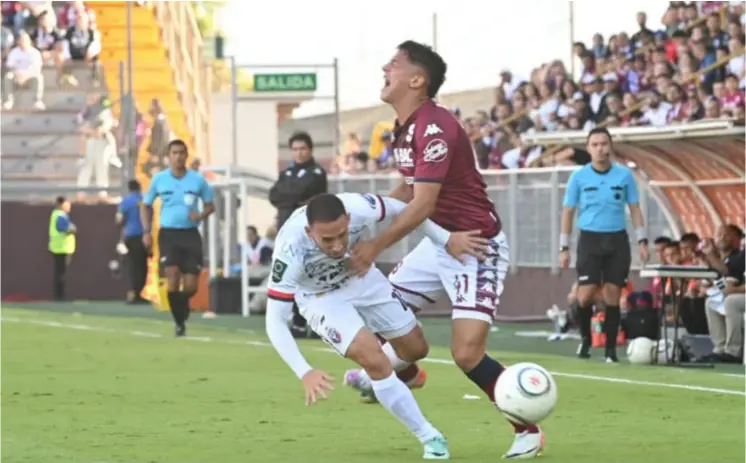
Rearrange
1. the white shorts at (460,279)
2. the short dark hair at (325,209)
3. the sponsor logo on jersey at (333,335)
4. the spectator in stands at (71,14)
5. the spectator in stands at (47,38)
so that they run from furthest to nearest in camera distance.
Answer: the spectator in stands at (71,14) → the spectator in stands at (47,38) → the white shorts at (460,279) → the sponsor logo on jersey at (333,335) → the short dark hair at (325,209)

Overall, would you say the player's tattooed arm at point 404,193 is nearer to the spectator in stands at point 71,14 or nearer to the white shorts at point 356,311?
the white shorts at point 356,311

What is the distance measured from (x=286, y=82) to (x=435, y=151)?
2379 cm

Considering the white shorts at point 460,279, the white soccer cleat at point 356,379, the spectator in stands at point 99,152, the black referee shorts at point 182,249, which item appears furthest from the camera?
the spectator in stands at point 99,152

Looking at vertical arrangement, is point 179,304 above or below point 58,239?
below

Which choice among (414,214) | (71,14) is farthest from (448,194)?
(71,14)

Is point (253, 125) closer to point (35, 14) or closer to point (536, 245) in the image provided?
point (35, 14)

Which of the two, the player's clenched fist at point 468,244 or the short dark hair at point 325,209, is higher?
the short dark hair at point 325,209

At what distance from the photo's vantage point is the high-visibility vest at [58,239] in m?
33.8

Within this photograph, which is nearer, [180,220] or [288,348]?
[288,348]

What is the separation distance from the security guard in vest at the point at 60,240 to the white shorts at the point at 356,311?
24.1m

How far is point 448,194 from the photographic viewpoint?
10.1 metres

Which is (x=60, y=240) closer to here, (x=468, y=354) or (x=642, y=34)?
(x=642, y=34)

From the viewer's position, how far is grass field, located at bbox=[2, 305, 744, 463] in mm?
9836

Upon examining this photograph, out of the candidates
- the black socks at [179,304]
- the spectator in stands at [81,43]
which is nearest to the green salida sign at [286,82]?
the spectator in stands at [81,43]
